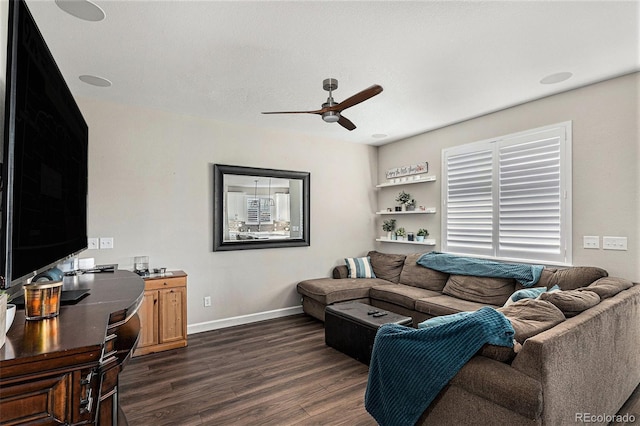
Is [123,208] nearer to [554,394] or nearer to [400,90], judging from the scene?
[400,90]

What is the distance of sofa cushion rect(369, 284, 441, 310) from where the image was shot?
13.1ft

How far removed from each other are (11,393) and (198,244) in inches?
140

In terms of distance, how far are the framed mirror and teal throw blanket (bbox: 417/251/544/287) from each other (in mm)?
1863

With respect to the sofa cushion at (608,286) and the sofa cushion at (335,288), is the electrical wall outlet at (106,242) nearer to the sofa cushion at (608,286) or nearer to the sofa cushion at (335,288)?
the sofa cushion at (335,288)

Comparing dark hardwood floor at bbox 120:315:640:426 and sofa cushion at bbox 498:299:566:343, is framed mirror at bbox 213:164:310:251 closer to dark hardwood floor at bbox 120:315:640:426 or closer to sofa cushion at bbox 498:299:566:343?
dark hardwood floor at bbox 120:315:640:426

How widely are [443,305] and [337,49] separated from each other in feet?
9.22

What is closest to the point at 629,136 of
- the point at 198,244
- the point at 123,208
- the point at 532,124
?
the point at 532,124

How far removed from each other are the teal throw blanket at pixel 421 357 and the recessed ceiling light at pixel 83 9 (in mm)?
2712

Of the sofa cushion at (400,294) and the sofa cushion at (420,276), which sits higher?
the sofa cushion at (420,276)

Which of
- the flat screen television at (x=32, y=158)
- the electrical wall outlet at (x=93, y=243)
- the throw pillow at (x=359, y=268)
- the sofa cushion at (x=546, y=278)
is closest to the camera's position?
the flat screen television at (x=32, y=158)

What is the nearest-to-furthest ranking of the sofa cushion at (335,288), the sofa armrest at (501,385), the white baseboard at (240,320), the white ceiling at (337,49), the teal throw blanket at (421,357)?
the sofa armrest at (501,385), the teal throw blanket at (421,357), the white ceiling at (337,49), the white baseboard at (240,320), the sofa cushion at (335,288)

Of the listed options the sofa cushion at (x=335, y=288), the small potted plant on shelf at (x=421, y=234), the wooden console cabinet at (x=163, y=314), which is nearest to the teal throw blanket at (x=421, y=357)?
the sofa cushion at (x=335, y=288)

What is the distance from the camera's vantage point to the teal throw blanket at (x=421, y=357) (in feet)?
5.40

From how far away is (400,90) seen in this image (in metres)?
3.41
